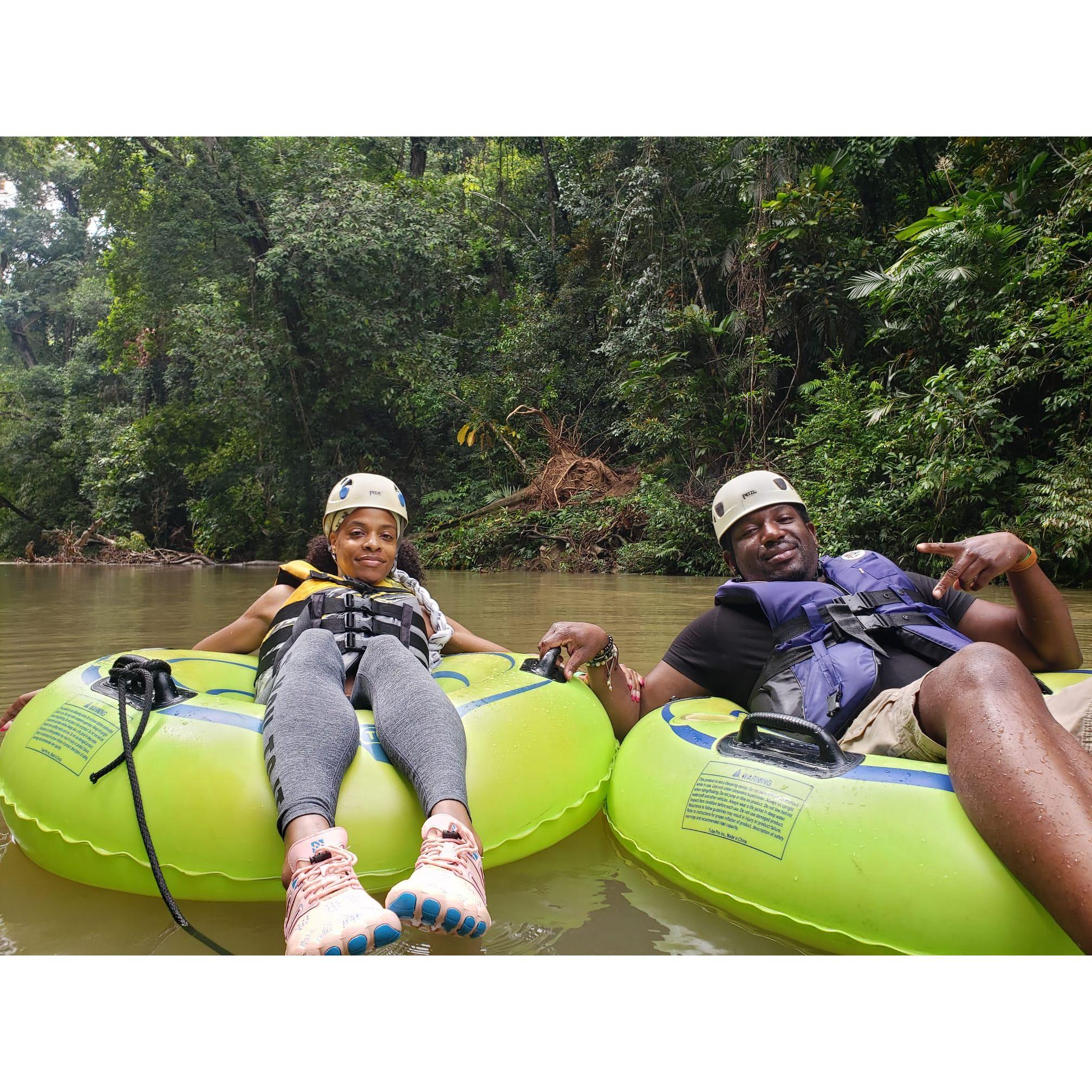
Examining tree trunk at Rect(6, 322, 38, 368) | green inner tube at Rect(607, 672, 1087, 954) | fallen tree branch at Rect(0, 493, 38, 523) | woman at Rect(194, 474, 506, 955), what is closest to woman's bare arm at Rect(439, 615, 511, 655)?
woman at Rect(194, 474, 506, 955)

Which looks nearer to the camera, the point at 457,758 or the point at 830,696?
the point at 457,758

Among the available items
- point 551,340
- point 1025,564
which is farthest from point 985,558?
point 551,340

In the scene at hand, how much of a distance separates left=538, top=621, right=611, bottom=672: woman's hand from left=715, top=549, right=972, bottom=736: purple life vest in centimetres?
40

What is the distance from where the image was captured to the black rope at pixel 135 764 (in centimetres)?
148

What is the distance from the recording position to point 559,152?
16219 mm

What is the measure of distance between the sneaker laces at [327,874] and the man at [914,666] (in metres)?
0.99

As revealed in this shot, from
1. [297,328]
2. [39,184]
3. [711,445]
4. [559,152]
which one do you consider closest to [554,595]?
[711,445]

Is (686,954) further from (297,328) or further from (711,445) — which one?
(297,328)

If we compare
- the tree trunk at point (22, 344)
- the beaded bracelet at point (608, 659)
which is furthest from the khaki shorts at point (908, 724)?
Answer: the tree trunk at point (22, 344)

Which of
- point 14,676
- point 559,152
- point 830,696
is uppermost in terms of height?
point 559,152

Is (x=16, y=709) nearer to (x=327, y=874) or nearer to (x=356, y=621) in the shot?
(x=356, y=621)

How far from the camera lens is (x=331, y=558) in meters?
2.61

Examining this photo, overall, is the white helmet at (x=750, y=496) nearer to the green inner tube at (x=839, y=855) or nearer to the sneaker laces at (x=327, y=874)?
the green inner tube at (x=839, y=855)
